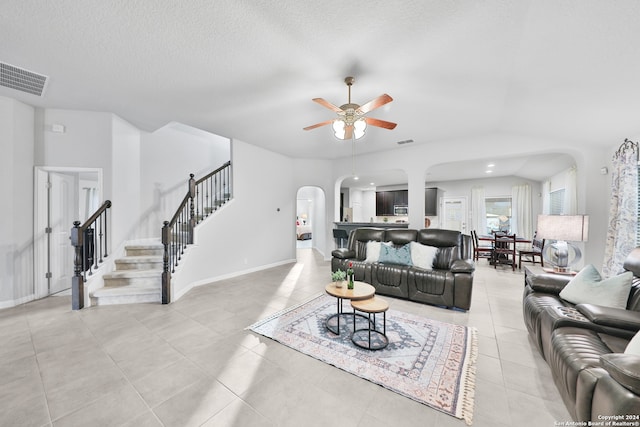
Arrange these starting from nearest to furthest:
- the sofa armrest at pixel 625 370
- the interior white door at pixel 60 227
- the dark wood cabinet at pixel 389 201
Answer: the sofa armrest at pixel 625 370 < the interior white door at pixel 60 227 < the dark wood cabinet at pixel 389 201

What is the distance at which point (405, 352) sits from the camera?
7.59 feet

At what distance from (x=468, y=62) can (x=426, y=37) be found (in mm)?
659

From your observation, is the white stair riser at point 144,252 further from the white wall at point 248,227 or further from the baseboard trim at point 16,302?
the baseboard trim at point 16,302

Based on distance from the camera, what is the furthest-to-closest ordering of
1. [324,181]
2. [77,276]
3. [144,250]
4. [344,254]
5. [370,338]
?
1. [324,181]
2. [344,254]
3. [144,250]
4. [77,276]
5. [370,338]

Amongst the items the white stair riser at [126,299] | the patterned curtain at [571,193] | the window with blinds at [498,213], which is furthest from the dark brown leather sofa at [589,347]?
the window with blinds at [498,213]

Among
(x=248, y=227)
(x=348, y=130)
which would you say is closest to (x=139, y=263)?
(x=248, y=227)

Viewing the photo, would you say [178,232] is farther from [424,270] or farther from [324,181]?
[424,270]

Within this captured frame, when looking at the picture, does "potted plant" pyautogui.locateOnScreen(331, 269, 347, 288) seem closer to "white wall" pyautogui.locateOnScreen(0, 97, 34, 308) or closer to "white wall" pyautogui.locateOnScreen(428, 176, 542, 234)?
"white wall" pyautogui.locateOnScreen(0, 97, 34, 308)

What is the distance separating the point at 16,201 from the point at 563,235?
753 centimetres

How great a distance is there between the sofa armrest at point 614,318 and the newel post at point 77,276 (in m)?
5.58

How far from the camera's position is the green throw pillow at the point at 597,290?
206cm

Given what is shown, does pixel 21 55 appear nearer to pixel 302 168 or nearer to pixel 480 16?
pixel 480 16

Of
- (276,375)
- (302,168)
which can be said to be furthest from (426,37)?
(302,168)

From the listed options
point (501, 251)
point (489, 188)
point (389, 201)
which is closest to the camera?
point (501, 251)
